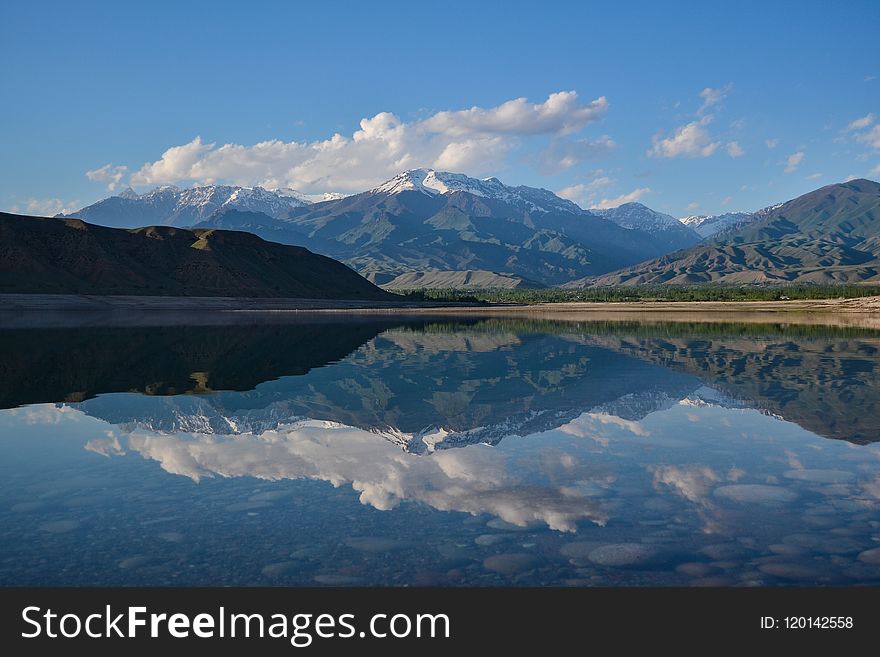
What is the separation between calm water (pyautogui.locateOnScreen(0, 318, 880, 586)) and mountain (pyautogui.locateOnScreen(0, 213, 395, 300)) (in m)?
129

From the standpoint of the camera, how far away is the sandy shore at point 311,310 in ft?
404

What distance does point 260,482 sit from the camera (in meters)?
18.3

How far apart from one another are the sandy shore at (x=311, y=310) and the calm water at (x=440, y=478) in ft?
276

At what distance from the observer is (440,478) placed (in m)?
18.8

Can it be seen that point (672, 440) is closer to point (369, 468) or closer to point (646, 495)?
point (646, 495)

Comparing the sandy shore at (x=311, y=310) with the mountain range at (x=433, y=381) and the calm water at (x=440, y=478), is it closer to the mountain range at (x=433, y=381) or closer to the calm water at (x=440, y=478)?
the mountain range at (x=433, y=381)

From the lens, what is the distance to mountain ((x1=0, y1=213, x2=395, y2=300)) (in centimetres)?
15550

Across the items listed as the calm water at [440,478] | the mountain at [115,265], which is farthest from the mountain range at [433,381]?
the mountain at [115,265]

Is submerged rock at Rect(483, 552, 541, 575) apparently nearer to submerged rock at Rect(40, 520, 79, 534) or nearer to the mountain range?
submerged rock at Rect(40, 520, 79, 534)

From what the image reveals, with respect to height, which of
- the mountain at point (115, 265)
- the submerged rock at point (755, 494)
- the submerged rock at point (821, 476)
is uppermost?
the mountain at point (115, 265)

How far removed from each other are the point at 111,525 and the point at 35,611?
13.5ft

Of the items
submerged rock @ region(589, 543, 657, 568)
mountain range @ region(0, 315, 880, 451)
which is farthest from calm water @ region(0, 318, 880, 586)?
mountain range @ region(0, 315, 880, 451)

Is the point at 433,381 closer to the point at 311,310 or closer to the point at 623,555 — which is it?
the point at 623,555

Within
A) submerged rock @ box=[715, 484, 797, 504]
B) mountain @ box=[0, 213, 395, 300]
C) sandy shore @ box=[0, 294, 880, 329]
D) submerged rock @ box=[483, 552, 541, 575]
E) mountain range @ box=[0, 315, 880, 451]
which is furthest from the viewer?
mountain @ box=[0, 213, 395, 300]
